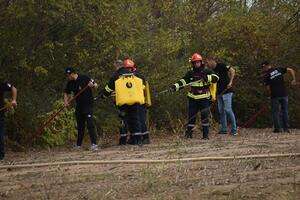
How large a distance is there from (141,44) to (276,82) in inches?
153

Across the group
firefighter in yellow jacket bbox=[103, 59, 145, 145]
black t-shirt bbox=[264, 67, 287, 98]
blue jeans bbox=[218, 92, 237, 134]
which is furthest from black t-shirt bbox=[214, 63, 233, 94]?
firefighter in yellow jacket bbox=[103, 59, 145, 145]

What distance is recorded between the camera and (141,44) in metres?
16.5

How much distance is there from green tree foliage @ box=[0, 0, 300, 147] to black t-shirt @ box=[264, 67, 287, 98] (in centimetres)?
113

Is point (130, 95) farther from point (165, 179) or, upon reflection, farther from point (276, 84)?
point (165, 179)

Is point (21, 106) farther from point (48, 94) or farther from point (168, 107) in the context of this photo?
point (168, 107)

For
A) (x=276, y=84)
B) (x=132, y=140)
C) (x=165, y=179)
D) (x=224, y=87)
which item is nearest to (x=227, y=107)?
(x=224, y=87)

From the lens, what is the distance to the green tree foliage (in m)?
13.1

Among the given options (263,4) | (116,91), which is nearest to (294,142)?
(116,91)

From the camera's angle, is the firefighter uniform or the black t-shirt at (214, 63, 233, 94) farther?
the black t-shirt at (214, 63, 233, 94)

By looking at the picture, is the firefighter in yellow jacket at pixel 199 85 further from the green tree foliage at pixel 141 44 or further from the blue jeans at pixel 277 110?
the blue jeans at pixel 277 110

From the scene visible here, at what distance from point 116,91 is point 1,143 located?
2656 millimetres

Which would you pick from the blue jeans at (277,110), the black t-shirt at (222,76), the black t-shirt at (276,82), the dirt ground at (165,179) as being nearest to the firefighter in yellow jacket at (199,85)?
the black t-shirt at (222,76)

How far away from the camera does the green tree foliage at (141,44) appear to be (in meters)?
13.1

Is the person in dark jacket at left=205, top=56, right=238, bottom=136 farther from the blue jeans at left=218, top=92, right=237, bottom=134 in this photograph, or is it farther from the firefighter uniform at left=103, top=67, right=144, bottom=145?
the firefighter uniform at left=103, top=67, right=144, bottom=145
